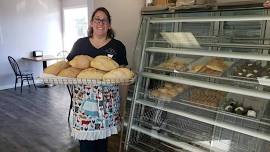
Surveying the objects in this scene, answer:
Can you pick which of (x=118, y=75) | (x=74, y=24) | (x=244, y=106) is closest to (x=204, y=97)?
(x=244, y=106)

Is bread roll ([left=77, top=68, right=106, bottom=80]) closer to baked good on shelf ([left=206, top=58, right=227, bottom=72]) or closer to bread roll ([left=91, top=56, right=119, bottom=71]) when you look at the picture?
bread roll ([left=91, top=56, right=119, bottom=71])

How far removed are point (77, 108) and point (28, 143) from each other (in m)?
1.37

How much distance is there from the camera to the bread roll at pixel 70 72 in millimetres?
1485

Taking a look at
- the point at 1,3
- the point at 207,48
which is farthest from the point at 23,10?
the point at 207,48

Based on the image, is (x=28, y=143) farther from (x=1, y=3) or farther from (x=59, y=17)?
(x=59, y=17)

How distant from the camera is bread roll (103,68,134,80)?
143 cm

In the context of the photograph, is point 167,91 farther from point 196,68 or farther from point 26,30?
point 26,30

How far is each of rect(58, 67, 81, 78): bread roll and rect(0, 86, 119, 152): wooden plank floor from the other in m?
1.26

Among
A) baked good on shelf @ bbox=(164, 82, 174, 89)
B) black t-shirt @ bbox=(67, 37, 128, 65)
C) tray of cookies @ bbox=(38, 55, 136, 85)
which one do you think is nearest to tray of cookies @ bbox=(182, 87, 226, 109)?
baked good on shelf @ bbox=(164, 82, 174, 89)

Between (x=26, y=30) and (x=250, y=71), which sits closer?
(x=250, y=71)

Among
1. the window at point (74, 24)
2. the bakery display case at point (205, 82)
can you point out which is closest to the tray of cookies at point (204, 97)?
the bakery display case at point (205, 82)

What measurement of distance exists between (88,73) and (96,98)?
8.9 inches

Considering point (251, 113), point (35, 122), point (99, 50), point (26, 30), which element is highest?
point (26, 30)

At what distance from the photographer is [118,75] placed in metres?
1.44
